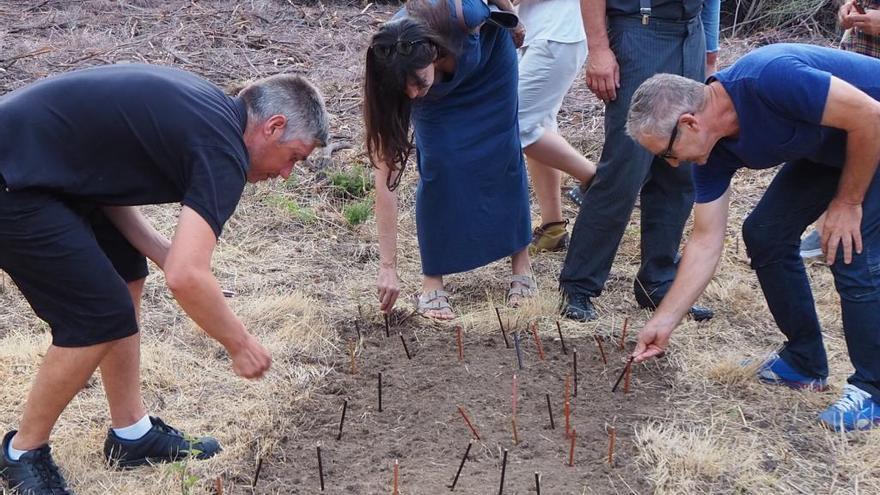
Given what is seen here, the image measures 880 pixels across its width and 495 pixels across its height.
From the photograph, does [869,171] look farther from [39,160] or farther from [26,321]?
[26,321]

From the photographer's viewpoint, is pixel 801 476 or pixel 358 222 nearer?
pixel 801 476

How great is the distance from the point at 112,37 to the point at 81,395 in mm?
5264

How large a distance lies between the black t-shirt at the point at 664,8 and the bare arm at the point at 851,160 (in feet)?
3.73

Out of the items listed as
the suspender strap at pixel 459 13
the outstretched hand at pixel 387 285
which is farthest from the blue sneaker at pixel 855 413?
the suspender strap at pixel 459 13

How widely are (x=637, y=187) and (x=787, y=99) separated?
49.5 inches

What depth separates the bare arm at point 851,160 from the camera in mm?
3215

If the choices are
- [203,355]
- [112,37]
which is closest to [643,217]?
[203,355]

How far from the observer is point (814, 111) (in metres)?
3.25

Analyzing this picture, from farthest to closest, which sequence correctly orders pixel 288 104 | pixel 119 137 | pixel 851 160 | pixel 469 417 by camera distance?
pixel 469 417
pixel 851 160
pixel 288 104
pixel 119 137

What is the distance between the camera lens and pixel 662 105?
3.34 metres

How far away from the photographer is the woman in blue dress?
3.81 meters

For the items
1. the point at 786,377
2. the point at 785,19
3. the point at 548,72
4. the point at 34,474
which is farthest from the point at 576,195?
the point at 785,19

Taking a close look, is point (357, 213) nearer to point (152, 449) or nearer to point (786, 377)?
point (152, 449)

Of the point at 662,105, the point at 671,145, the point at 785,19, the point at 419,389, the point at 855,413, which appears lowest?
the point at 785,19
